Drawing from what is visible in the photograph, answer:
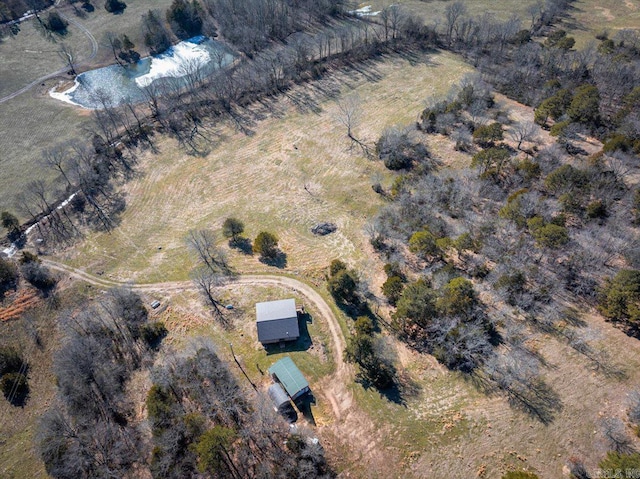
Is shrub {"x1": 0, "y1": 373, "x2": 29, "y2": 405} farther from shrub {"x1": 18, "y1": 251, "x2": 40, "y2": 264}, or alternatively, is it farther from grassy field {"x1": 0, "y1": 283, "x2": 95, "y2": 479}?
shrub {"x1": 18, "y1": 251, "x2": 40, "y2": 264}

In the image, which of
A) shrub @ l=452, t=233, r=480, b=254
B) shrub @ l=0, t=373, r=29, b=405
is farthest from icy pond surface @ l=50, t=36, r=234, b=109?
shrub @ l=452, t=233, r=480, b=254

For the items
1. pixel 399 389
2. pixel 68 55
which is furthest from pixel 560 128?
pixel 68 55

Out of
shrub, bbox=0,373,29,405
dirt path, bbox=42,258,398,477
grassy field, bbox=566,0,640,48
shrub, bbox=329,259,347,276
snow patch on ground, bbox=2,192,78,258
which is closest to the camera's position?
dirt path, bbox=42,258,398,477

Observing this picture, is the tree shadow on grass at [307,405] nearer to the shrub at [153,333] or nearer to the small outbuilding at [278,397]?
the small outbuilding at [278,397]

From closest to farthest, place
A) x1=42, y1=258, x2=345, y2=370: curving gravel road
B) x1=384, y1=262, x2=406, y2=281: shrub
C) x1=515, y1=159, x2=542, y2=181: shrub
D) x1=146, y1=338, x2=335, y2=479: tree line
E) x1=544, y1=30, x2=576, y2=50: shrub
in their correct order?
1. x1=146, y1=338, x2=335, y2=479: tree line
2. x1=42, y1=258, x2=345, y2=370: curving gravel road
3. x1=384, y1=262, x2=406, y2=281: shrub
4. x1=515, y1=159, x2=542, y2=181: shrub
5. x1=544, y1=30, x2=576, y2=50: shrub

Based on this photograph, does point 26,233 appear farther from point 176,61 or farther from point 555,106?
point 555,106

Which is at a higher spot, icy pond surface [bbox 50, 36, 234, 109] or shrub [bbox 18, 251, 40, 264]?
icy pond surface [bbox 50, 36, 234, 109]
